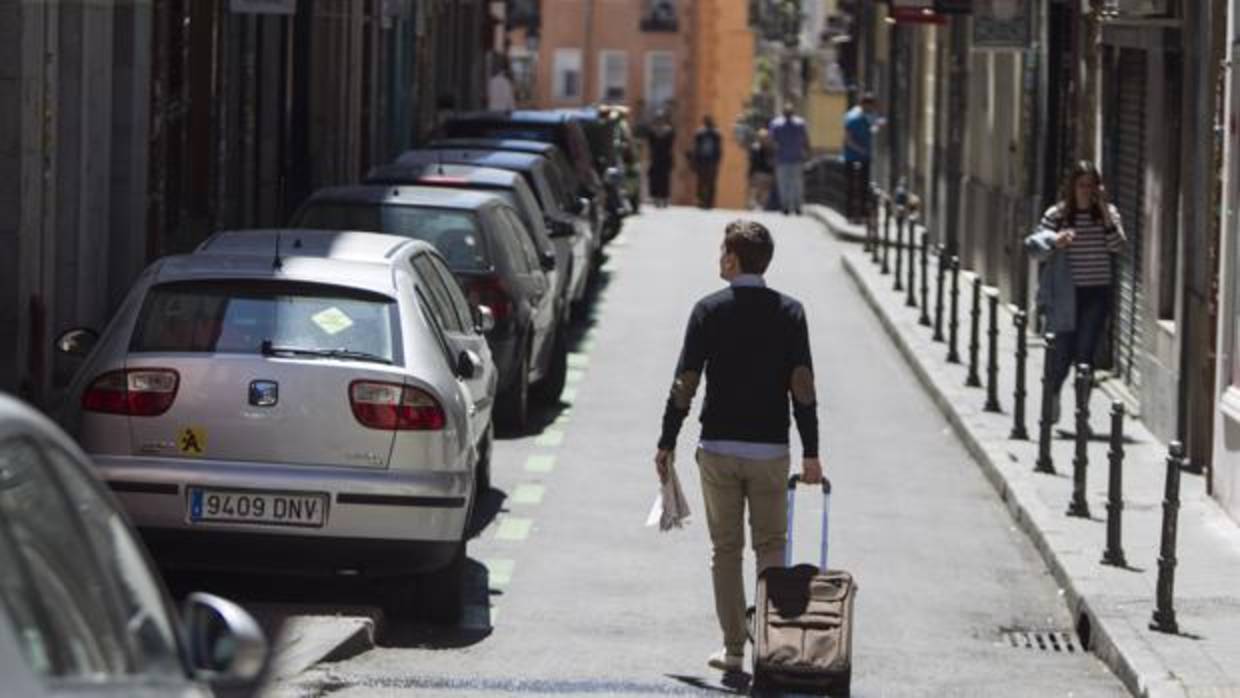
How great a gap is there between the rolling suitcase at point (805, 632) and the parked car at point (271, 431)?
1536 mm

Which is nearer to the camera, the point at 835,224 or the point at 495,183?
the point at 495,183

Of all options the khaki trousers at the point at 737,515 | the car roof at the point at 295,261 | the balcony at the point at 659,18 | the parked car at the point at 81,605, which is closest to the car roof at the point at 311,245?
the car roof at the point at 295,261

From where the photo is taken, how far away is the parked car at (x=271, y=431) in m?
12.4

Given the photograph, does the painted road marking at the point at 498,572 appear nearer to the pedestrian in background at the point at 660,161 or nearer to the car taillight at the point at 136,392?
the car taillight at the point at 136,392

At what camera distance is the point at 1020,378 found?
65.0 ft

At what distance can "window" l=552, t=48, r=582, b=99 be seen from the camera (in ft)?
316

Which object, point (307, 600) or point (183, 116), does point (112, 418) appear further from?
point (183, 116)

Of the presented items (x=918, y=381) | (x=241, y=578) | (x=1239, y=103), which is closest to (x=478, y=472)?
(x=241, y=578)

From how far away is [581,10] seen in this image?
96.5 metres

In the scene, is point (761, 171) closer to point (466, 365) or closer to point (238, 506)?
point (466, 365)

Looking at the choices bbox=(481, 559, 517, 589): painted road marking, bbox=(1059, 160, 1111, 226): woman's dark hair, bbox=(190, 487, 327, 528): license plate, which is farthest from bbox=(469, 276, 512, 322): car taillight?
bbox=(190, 487, 327, 528): license plate

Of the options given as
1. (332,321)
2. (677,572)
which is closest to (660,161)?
(677,572)

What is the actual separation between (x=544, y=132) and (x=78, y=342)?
19675mm

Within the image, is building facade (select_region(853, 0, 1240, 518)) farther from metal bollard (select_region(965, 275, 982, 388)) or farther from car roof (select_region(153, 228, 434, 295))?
car roof (select_region(153, 228, 434, 295))
